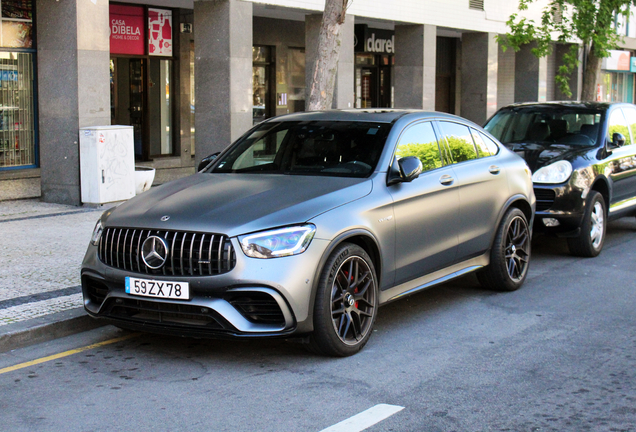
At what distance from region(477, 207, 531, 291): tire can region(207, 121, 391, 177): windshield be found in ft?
5.72

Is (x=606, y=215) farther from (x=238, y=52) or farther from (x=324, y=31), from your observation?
(x=238, y=52)

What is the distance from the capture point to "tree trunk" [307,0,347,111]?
10508 millimetres

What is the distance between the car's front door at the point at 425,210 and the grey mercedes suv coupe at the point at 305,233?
1 cm

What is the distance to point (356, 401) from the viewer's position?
4805mm

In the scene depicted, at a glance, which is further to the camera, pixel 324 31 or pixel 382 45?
pixel 382 45

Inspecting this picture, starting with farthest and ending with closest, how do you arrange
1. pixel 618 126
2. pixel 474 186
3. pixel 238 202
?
pixel 618 126 < pixel 474 186 < pixel 238 202

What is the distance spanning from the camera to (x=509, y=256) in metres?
7.78

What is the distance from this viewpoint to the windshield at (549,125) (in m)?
10.6

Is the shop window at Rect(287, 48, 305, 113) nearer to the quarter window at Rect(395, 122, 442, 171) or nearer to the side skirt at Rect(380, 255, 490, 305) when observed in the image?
the side skirt at Rect(380, 255, 490, 305)

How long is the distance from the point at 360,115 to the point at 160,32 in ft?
43.2

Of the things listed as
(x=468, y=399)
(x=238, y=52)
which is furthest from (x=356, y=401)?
(x=238, y=52)

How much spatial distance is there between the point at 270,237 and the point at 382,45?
20846 millimetres

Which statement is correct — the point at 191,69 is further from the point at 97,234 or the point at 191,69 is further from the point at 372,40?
the point at 97,234

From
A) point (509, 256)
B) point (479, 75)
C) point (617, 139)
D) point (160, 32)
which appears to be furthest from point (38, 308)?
point (479, 75)
